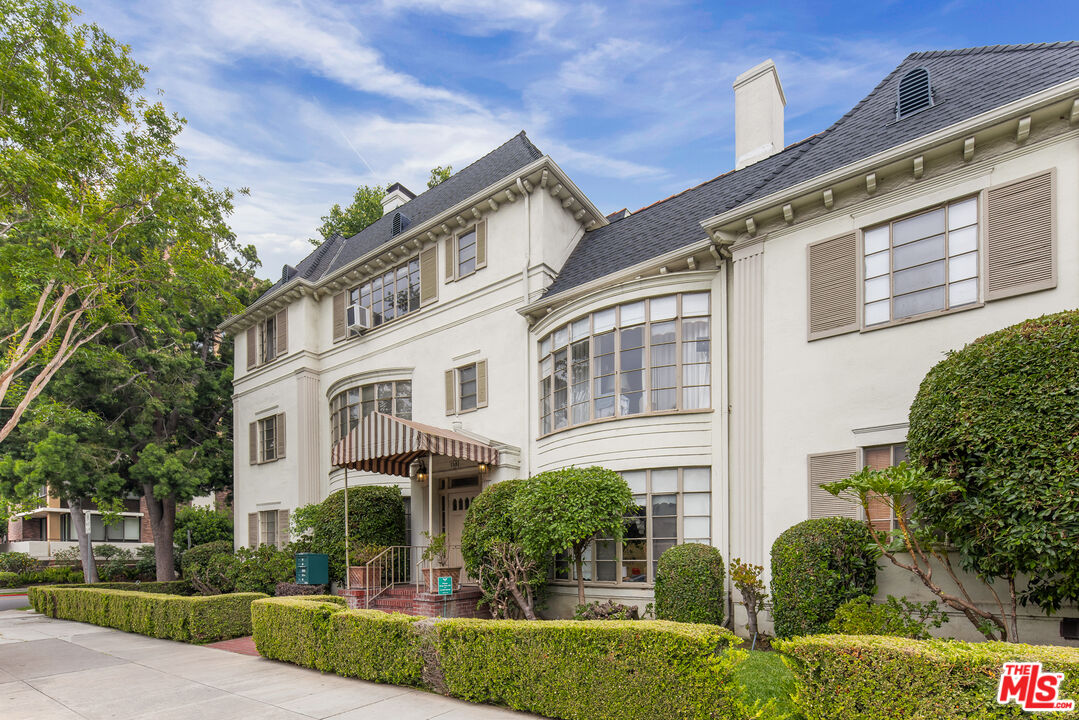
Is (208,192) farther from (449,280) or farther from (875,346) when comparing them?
(875,346)

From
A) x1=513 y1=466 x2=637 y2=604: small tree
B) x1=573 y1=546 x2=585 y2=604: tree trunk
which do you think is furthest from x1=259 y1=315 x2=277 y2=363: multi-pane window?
x1=573 y1=546 x2=585 y2=604: tree trunk

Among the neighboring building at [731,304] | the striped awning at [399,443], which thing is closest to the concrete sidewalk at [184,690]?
the striped awning at [399,443]

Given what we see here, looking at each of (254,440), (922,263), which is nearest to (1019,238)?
(922,263)

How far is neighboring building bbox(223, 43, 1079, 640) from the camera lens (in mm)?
8750

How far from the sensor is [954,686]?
16.5 ft

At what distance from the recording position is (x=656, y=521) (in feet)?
37.7

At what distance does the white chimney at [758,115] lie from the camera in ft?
50.5

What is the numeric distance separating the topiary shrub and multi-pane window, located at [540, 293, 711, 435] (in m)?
4.38

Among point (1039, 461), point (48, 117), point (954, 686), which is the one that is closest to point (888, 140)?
point (1039, 461)

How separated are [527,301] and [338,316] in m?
7.67

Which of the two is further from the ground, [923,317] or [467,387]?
[923,317]

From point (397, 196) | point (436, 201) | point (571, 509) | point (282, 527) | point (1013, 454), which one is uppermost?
point (397, 196)

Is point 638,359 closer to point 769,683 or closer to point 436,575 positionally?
point 436,575

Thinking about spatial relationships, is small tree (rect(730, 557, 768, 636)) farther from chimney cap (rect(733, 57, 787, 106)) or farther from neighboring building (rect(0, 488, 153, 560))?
neighboring building (rect(0, 488, 153, 560))
